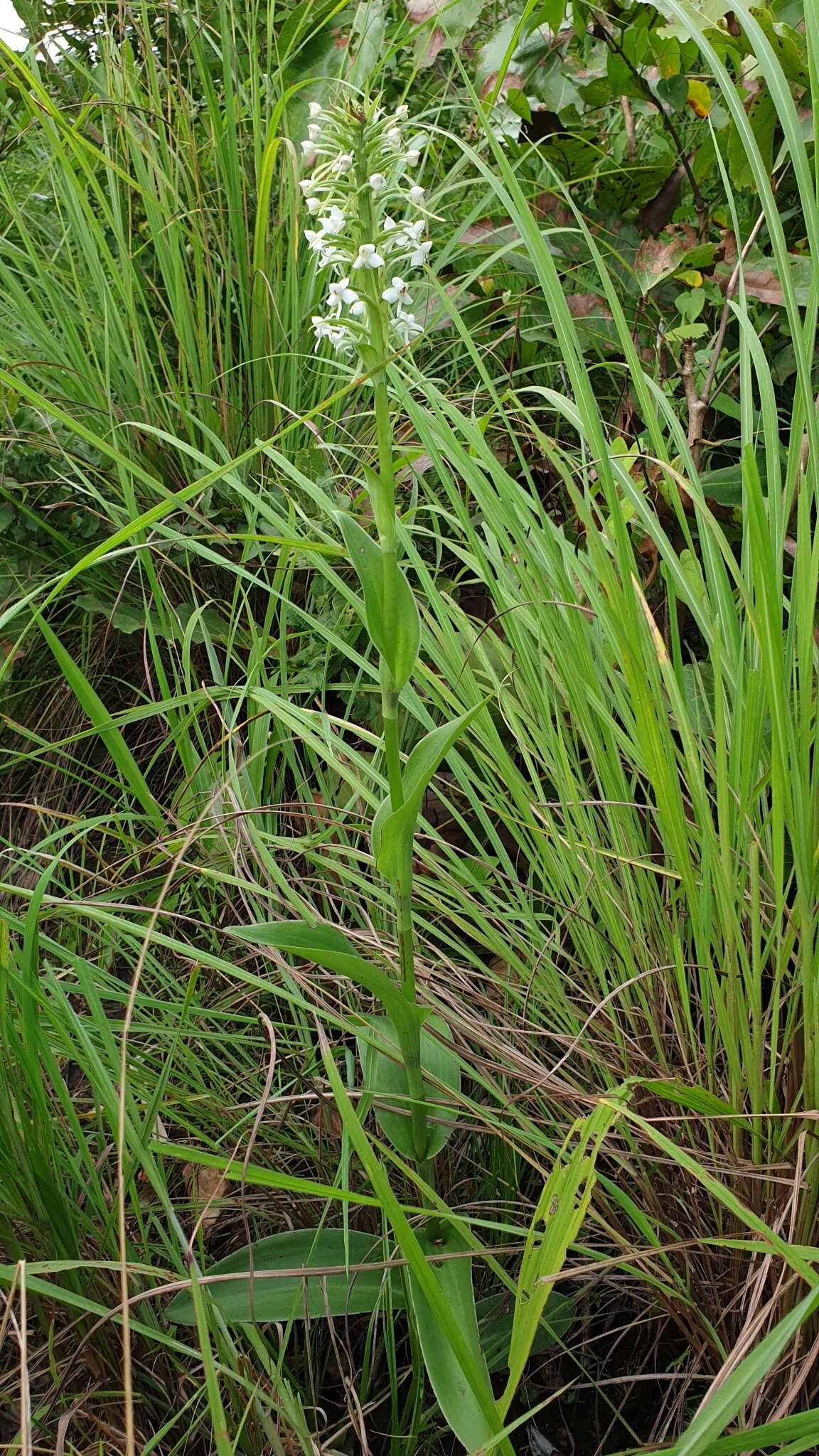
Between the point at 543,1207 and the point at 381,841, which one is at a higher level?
the point at 381,841

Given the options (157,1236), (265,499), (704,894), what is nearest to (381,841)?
(704,894)

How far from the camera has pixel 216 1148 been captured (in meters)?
0.83

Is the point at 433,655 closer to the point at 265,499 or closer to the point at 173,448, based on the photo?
the point at 265,499

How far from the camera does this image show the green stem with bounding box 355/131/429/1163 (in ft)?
2.05

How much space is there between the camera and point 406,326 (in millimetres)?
711

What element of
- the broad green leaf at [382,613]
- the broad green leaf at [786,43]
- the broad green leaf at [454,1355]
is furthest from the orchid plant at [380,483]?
the broad green leaf at [786,43]

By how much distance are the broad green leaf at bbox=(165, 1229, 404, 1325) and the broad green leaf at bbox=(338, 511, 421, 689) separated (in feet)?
1.22

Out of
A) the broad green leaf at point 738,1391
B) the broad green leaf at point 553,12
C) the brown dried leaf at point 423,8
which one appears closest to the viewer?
the broad green leaf at point 738,1391

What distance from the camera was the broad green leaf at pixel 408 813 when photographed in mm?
617

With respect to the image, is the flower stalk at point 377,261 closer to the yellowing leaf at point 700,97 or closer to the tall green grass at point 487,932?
the tall green grass at point 487,932

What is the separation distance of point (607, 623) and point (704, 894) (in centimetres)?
21

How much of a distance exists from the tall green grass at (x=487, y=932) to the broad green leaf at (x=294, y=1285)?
0.09ft

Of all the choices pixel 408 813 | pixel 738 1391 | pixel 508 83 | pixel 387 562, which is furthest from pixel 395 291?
pixel 508 83

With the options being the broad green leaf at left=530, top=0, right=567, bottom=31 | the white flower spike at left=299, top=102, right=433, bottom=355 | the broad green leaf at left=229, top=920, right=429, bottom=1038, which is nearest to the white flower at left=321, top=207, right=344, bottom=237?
the white flower spike at left=299, top=102, right=433, bottom=355
